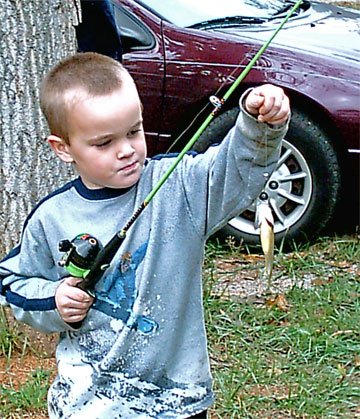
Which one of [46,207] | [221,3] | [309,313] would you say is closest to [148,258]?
[46,207]

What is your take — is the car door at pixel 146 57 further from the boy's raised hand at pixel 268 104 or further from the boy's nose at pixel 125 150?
the boy's raised hand at pixel 268 104

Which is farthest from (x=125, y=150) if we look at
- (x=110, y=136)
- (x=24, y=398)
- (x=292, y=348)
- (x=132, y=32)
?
(x=132, y=32)

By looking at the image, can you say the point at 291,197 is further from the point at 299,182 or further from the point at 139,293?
the point at 139,293

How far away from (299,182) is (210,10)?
1285 millimetres

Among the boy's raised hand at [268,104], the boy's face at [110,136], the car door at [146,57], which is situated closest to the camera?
the boy's raised hand at [268,104]

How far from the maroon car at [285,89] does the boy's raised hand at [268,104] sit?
10.9 ft

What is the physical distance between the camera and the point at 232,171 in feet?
6.67

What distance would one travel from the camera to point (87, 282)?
217 cm

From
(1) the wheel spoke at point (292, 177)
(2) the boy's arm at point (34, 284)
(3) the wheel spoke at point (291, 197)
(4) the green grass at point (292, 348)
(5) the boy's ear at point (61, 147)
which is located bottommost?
(4) the green grass at point (292, 348)

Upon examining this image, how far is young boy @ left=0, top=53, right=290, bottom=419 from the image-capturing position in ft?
6.92

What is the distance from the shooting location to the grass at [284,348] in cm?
375

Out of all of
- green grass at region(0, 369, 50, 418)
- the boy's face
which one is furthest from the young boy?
green grass at region(0, 369, 50, 418)

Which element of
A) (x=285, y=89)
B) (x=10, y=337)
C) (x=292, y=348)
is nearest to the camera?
(x=10, y=337)

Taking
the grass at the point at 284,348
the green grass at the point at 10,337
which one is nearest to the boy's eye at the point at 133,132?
the grass at the point at 284,348
